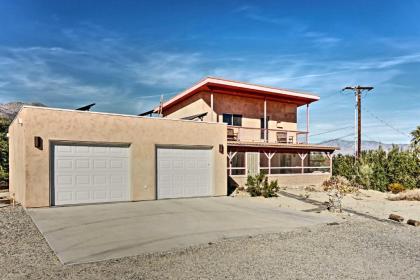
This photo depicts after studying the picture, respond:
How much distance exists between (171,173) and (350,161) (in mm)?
16216

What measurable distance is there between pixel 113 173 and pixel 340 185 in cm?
1400

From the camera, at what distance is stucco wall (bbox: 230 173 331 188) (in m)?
19.1

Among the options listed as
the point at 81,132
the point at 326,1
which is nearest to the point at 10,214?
the point at 81,132

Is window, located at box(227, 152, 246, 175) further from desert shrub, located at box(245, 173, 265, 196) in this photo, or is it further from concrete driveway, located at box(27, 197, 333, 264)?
concrete driveway, located at box(27, 197, 333, 264)

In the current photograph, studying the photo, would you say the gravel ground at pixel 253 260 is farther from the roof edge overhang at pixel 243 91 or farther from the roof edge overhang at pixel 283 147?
the roof edge overhang at pixel 243 91

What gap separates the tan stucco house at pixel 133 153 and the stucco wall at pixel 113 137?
30mm

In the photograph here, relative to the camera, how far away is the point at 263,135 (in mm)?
21516

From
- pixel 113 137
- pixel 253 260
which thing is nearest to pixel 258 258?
pixel 253 260

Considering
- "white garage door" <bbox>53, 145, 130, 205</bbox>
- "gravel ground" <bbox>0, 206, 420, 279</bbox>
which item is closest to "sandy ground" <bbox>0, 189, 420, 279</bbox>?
"gravel ground" <bbox>0, 206, 420, 279</bbox>

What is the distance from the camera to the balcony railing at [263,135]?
1956 cm

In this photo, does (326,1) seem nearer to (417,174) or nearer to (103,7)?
(103,7)

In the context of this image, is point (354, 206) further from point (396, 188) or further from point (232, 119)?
point (232, 119)

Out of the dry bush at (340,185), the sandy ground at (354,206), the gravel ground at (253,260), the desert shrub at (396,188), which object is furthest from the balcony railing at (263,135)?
the gravel ground at (253,260)

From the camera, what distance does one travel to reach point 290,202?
45.3 feet
